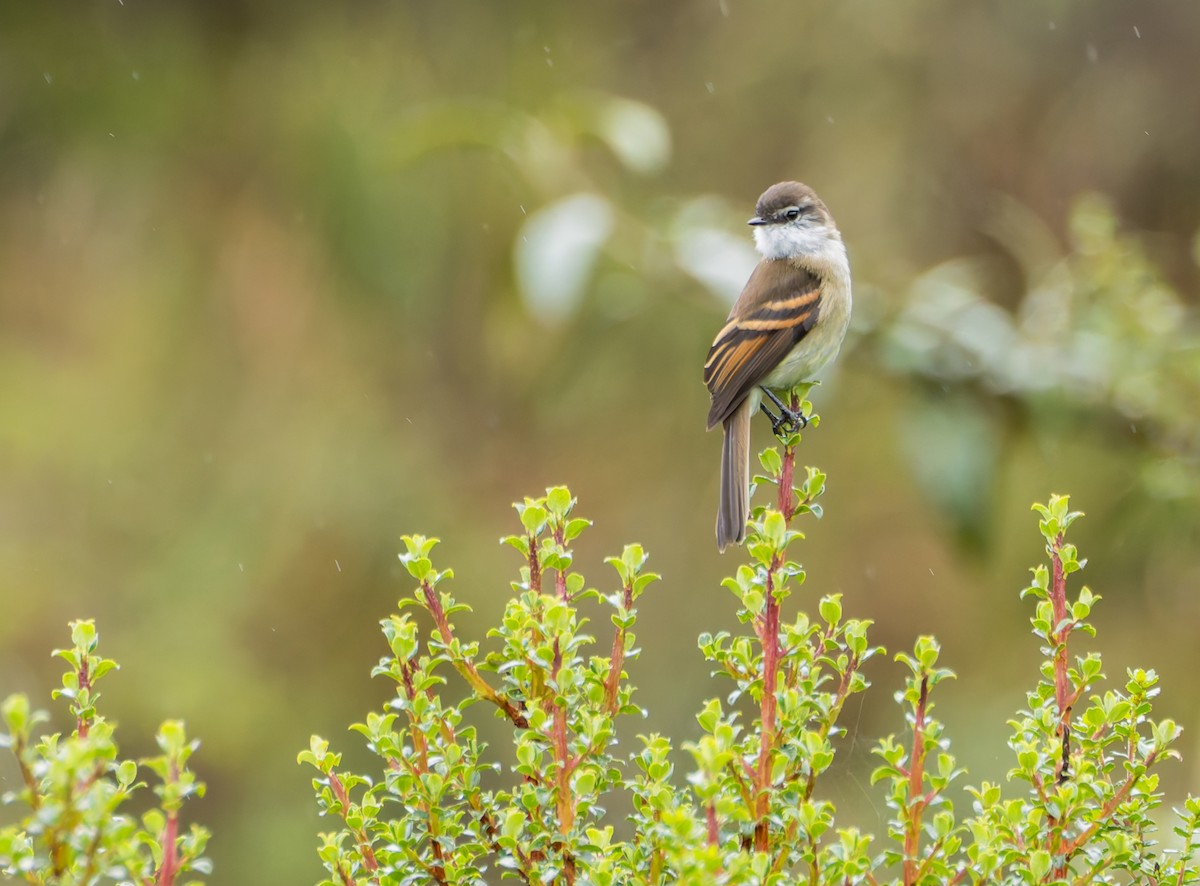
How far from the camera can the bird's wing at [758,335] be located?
3.01 meters

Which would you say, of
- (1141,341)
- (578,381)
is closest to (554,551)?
(1141,341)

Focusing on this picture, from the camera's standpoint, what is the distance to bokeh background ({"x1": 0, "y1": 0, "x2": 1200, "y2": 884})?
195 inches

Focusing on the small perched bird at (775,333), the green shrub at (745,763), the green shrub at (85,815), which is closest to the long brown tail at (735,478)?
the small perched bird at (775,333)

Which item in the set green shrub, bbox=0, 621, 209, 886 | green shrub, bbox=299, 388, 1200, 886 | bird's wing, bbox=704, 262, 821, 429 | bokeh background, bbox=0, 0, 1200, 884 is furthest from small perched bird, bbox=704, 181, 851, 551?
green shrub, bbox=0, 621, 209, 886

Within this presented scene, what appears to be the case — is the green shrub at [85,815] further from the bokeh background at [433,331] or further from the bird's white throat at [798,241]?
the bokeh background at [433,331]

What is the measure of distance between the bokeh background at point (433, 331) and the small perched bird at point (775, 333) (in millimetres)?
759

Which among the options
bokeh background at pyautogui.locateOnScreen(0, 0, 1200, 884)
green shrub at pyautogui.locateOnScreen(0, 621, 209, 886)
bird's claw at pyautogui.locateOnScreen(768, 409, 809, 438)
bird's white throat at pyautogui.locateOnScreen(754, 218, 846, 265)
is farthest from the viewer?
bokeh background at pyautogui.locateOnScreen(0, 0, 1200, 884)

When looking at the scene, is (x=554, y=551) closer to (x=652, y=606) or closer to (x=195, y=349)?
(x=652, y=606)

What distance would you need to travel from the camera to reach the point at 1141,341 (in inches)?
133

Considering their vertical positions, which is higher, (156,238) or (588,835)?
(156,238)

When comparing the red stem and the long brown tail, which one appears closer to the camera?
the red stem

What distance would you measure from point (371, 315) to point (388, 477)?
689 millimetres

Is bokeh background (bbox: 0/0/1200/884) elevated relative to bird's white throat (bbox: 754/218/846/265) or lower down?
elevated

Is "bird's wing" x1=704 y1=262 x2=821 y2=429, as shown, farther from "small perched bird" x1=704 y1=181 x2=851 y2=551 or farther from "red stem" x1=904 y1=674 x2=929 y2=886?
"red stem" x1=904 y1=674 x2=929 y2=886
